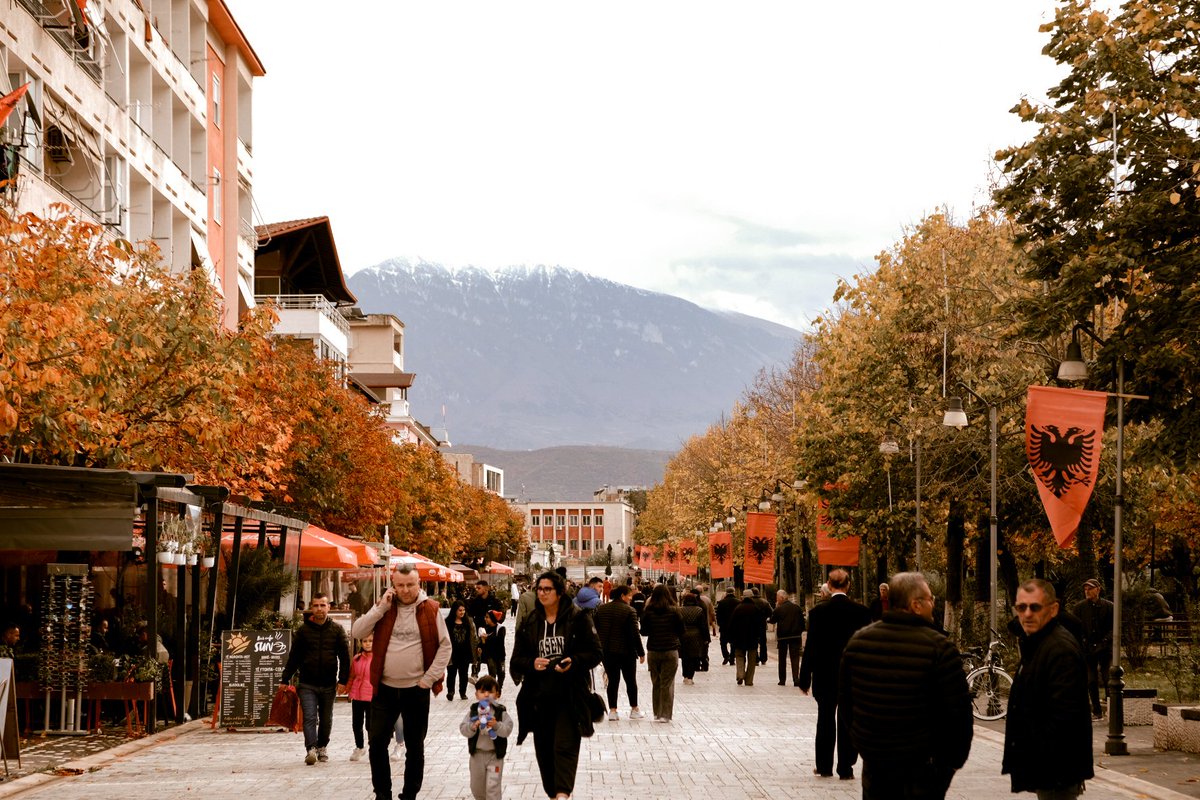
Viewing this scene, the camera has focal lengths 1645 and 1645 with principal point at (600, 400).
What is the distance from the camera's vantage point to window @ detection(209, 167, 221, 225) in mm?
48000

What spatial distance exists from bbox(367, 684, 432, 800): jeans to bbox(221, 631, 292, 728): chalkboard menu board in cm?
879

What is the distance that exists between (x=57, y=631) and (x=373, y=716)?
931 cm

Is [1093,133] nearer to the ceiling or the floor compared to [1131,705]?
nearer to the ceiling

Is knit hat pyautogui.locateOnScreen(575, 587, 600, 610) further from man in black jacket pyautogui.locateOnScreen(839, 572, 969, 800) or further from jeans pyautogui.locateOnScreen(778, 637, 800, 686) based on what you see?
jeans pyautogui.locateOnScreen(778, 637, 800, 686)

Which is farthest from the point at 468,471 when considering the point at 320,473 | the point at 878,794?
the point at 878,794

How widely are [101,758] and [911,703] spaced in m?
11.4

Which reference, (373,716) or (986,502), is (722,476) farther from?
(373,716)

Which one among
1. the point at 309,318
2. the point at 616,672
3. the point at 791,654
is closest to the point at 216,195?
the point at 309,318

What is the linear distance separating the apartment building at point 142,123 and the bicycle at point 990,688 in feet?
49.6

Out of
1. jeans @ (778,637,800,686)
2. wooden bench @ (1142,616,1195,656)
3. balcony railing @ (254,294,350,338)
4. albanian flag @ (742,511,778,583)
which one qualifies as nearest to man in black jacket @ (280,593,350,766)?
jeans @ (778,637,800,686)

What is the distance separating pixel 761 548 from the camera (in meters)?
49.5

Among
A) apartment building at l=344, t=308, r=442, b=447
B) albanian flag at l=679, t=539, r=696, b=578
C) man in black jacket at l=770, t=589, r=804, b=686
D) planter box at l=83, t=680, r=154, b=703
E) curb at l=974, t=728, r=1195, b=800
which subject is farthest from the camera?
apartment building at l=344, t=308, r=442, b=447

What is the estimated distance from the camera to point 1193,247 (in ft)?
61.2

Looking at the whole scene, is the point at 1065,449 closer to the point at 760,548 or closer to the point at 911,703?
the point at 911,703
